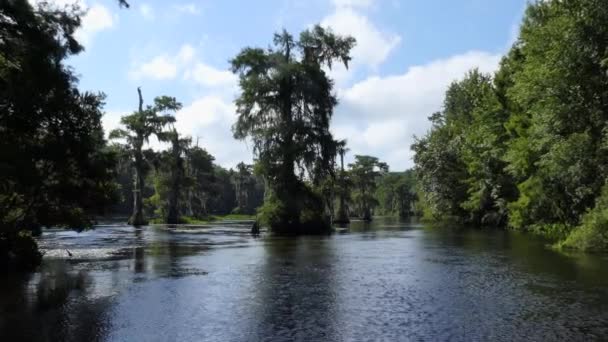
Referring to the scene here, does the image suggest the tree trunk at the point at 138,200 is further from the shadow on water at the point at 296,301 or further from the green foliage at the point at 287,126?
the shadow on water at the point at 296,301

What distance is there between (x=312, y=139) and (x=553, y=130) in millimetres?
23900

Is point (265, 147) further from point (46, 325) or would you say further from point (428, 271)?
point (46, 325)

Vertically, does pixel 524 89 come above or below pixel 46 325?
above

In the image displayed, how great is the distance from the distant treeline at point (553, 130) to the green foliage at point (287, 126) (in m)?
16.2

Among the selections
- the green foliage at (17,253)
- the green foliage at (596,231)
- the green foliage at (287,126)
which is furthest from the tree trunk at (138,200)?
the green foliage at (596,231)

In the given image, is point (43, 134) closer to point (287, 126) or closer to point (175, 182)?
point (287, 126)

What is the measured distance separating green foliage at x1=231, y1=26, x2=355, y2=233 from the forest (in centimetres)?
11

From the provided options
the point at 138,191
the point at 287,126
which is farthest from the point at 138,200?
the point at 287,126

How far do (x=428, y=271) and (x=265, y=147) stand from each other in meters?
30.8

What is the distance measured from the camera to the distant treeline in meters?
28.6

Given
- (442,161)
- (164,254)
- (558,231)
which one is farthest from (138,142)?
(558,231)

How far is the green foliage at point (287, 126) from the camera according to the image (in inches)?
1971

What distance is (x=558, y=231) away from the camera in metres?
44.3

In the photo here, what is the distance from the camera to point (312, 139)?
51.1 metres
